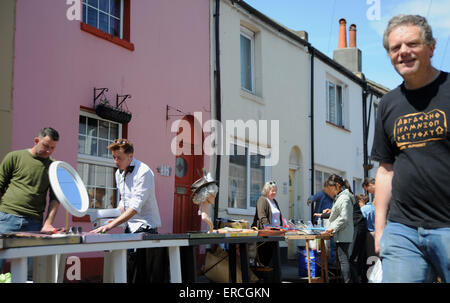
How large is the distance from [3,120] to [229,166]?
5893mm

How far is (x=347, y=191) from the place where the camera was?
27.5 feet

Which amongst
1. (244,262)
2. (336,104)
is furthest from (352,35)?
(244,262)

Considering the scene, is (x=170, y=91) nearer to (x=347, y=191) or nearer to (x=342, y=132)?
(x=347, y=191)

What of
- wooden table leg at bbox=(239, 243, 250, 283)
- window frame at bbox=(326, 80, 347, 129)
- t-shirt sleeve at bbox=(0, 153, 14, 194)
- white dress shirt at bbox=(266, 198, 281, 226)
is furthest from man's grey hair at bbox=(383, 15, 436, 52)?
window frame at bbox=(326, 80, 347, 129)

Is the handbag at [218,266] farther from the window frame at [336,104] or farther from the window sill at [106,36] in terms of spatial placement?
the window frame at [336,104]

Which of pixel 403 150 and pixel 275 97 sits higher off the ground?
pixel 275 97

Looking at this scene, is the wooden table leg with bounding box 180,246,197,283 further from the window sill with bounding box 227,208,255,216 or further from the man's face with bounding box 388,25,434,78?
the window sill with bounding box 227,208,255,216

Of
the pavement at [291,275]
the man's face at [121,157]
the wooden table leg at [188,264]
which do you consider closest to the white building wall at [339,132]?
the pavement at [291,275]

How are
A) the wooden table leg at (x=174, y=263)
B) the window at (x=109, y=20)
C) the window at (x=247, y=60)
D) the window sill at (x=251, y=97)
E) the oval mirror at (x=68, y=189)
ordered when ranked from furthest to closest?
the window at (x=247, y=60) < the window sill at (x=251, y=97) < the window at (x=109, y=20) < the wooden table leg at (x=174, y=263) < the oval mirror at (x=68, y=189)

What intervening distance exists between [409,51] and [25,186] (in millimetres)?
3957

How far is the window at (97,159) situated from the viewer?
854 cm

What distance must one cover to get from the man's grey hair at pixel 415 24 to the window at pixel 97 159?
21.0ft

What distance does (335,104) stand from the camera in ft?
59.2
